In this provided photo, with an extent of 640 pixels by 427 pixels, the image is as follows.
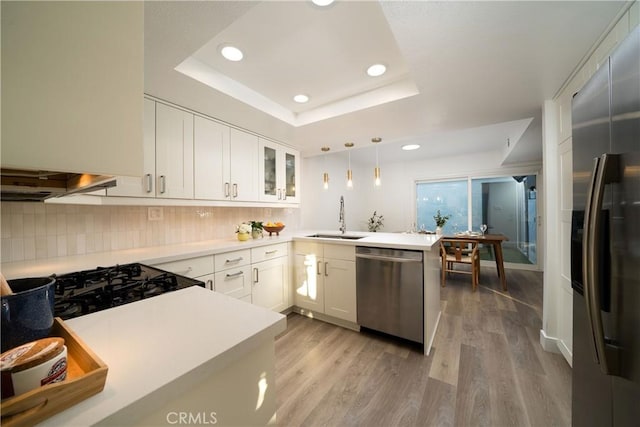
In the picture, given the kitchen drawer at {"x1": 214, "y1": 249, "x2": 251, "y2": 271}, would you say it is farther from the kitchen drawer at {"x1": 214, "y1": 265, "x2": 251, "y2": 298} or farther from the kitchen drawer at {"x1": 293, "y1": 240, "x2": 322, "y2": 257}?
the kitchen drawer at {"x1": 293, "y1": 240, "x2": 322, "y2": 257}

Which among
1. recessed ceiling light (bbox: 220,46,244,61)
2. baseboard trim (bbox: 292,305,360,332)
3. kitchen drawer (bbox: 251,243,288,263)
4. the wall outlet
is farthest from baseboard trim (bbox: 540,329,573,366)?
the wall outlet

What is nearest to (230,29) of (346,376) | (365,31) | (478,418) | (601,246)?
(365,31)

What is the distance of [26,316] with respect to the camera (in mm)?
486

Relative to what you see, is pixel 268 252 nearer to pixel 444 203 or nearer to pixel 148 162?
pixel 148 162

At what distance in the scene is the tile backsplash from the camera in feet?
5.05

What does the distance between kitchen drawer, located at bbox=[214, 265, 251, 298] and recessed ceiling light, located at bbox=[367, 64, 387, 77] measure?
6.60 feet

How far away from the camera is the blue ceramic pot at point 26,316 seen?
0.46m

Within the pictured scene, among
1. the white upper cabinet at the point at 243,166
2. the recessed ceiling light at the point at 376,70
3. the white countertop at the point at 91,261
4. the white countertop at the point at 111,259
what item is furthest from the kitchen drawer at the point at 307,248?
the recessed ceiling light at the point at 376,70

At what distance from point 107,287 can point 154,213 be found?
1270mm

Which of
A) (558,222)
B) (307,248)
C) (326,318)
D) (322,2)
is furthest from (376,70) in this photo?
(326,318)

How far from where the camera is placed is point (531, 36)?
130 centimetres

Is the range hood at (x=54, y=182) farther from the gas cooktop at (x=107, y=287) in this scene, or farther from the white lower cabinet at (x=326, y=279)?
the white lower cabinet at (x=326, y=279)

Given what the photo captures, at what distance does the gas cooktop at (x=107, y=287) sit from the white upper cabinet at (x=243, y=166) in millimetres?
1250

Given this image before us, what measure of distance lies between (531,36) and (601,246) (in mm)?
1216
